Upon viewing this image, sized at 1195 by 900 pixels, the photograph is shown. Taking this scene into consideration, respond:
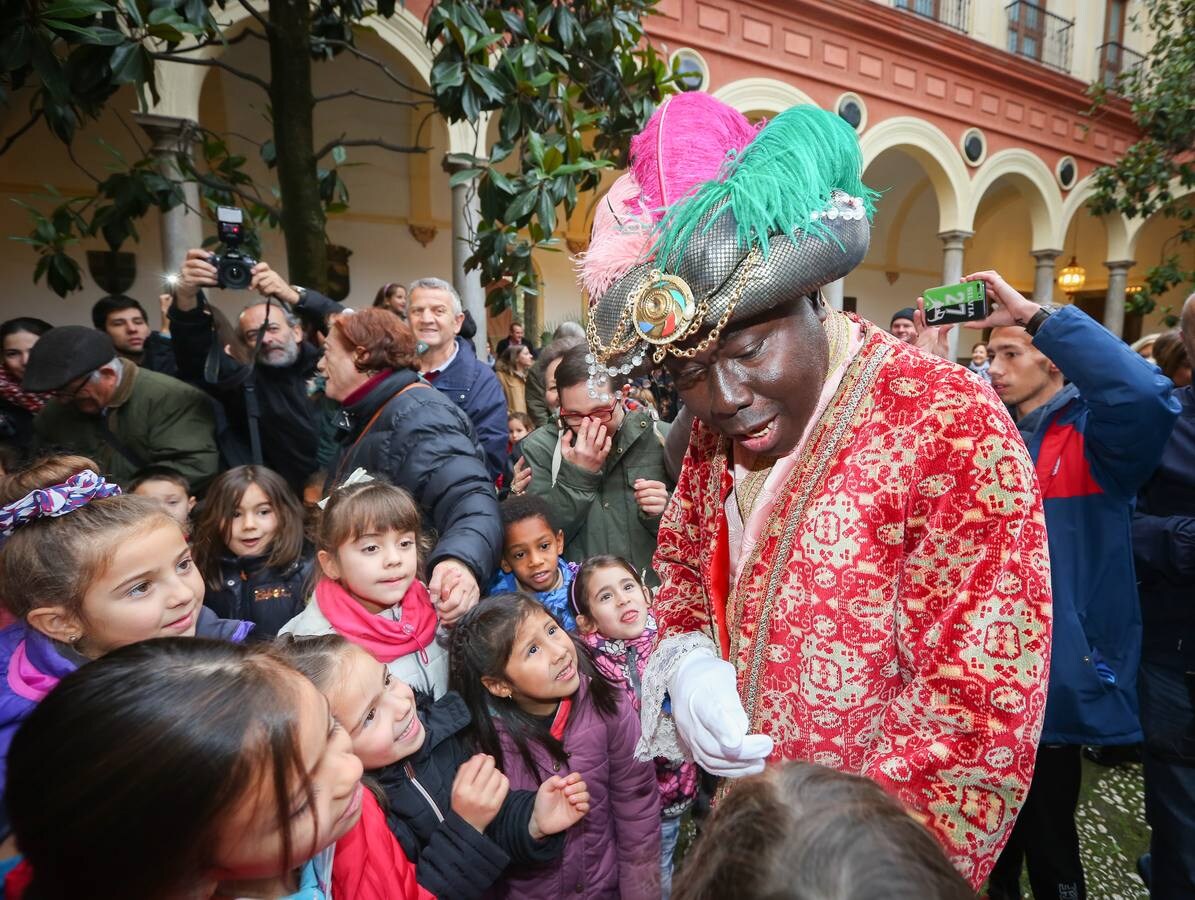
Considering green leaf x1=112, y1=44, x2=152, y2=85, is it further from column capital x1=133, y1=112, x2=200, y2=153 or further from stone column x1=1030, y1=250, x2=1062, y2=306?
stone column x1=1030, y1=250, x2=1062, y2=306

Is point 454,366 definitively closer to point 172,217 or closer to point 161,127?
point 172,217

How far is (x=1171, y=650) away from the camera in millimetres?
2020

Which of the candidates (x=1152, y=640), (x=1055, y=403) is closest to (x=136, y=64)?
(x=1055, y=403)

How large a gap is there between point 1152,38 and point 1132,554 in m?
19.3

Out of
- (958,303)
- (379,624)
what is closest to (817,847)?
(379,624)

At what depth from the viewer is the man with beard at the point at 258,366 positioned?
2.80 metres

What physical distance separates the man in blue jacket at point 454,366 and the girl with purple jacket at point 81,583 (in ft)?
5.70

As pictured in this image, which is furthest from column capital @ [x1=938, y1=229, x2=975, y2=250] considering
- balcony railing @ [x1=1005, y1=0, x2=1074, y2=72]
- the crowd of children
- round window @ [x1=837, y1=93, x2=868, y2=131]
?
Result: the crowd of children

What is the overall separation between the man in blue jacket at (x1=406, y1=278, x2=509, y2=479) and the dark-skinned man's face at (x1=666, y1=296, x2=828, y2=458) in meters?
2.31

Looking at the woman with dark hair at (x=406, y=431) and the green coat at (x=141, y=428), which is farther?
the green coat at (x=141, y=428)

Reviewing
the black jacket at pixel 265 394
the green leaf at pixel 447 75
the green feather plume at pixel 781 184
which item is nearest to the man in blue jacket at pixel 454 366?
the black jacket at pixel 265 394

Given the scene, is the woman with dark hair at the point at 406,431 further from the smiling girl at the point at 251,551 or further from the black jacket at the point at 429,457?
the smiling girl at the point at 251,551

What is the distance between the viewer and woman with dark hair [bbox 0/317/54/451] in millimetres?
3564

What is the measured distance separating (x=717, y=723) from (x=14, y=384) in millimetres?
4202
